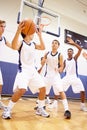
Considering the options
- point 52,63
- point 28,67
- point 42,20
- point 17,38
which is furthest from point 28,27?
point 42,20

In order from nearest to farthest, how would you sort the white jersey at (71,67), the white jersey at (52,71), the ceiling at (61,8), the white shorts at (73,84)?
the white jersey at (52,71)
the white shorts at (73,84)
the white jersey at (71,67)
the ceiling at (61,8)

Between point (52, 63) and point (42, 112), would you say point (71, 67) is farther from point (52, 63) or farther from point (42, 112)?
point (42, 112)

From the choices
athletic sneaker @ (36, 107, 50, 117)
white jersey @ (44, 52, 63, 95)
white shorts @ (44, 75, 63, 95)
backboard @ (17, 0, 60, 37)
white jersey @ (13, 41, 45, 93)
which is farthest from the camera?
backboard @ (17, 0, 60, 37)

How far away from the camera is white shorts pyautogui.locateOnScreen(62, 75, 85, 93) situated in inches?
190

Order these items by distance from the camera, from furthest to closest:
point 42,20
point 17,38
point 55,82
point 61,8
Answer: point 61,8 < point 42,20 < point 55,82 < point 17,38

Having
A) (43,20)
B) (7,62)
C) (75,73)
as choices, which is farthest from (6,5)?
(75,73)

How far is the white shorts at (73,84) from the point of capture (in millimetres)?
4820

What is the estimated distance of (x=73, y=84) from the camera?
4.90 metres

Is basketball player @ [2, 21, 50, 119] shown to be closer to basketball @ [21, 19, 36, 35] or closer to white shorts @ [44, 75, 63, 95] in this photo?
basketball @ [21, 19, 36, 35]

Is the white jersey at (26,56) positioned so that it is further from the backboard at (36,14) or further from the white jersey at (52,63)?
the backboard at (36,14)

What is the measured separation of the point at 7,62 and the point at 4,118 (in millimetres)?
3840

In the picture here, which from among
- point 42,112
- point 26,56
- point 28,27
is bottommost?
point 42,112

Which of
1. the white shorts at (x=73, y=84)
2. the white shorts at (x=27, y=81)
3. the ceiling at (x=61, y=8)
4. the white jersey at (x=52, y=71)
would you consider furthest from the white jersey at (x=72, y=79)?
the ceiling at (x=61, y=8)

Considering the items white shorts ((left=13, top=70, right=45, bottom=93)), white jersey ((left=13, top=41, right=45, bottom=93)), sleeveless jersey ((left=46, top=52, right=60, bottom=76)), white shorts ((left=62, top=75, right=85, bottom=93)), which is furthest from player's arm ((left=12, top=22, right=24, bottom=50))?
white shorts ((left=62, top=75, right=85, bottom=93))
